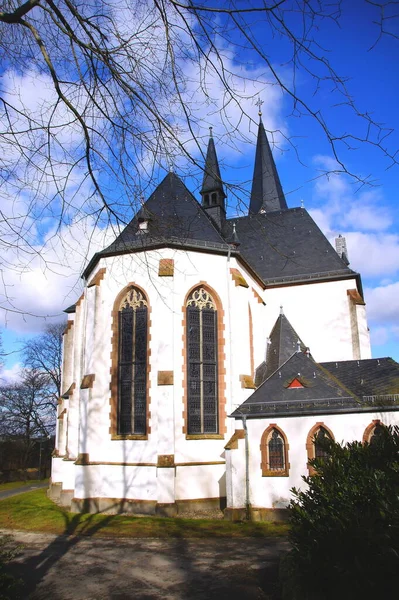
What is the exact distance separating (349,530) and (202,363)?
1224 cm

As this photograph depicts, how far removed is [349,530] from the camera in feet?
15.4

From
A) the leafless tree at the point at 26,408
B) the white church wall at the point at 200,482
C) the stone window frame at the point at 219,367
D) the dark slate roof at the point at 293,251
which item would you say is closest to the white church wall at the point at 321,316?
the dark slate roof at the point at 293,251

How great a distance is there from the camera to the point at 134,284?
57.7 feet

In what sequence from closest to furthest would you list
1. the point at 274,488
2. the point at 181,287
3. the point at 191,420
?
the point at 274,488
the point at 191,420
the point at 181,287

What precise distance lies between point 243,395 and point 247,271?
18.5ft

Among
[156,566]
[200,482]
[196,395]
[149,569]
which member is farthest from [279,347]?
[149,569]

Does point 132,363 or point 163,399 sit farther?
point 132,363

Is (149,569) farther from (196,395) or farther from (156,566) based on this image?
(196,395)

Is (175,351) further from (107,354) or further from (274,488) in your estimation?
(274,488)

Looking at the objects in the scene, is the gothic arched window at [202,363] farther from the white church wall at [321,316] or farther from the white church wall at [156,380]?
the white church wall at [321,316]

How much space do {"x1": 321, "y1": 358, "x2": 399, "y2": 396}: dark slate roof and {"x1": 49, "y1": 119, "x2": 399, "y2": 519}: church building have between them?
0.04m

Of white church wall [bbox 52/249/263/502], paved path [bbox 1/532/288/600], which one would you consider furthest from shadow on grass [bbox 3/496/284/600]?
white church wall [bbox 52/249/263/502]

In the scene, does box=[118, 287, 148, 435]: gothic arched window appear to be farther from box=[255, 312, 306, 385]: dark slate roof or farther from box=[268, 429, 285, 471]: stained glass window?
box=[255, 312, 306, 385]: dark slate roof

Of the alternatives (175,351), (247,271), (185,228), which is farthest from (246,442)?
(185,228)
